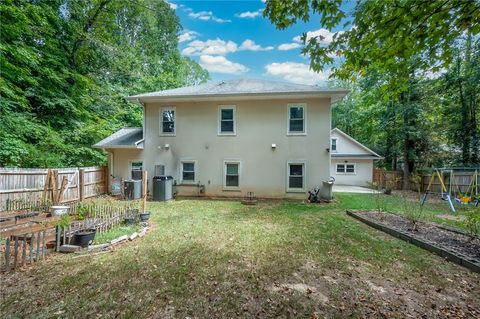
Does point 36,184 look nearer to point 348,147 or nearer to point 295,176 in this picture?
point 295,176

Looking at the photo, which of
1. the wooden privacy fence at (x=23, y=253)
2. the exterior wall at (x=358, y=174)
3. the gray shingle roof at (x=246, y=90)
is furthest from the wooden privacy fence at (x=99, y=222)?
the exterior wall at (x=358, y=174)

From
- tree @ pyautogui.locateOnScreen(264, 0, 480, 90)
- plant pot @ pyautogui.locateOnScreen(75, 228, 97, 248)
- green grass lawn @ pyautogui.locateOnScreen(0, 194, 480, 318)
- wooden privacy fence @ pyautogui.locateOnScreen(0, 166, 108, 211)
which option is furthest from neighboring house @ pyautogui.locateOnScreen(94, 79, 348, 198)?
tree @ pyautogui.locateOnScreen(264, 0, 480, 90)

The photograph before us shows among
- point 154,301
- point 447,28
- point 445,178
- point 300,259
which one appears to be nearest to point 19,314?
point 154,301

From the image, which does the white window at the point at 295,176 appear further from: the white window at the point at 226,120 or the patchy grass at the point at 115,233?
the patchy grass at the point at 115,233

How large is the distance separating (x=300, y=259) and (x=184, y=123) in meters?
9.11

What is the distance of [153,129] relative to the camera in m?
11.8

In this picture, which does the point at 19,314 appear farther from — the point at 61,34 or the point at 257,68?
the point at 61,34

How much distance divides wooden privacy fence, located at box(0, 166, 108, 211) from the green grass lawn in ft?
16.0

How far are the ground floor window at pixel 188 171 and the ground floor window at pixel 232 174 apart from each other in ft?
5.67

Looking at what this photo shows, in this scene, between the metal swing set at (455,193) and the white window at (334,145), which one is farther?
the white window at (334,145)

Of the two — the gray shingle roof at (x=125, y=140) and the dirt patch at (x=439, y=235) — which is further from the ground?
the gray shingle roof at (x=125, y=140)

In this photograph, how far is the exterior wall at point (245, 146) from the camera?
35.1 ft

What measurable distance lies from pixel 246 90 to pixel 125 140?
6912mm

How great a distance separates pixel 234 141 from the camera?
11242 mm
